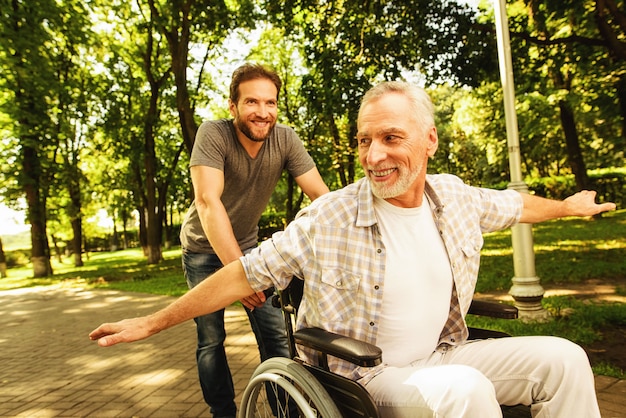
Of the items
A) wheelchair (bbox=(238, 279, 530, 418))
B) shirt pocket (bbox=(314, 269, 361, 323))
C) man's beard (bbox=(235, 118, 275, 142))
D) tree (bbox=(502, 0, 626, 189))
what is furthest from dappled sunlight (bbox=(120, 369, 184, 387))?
tree (bbox=(502, 0, 626, 189))

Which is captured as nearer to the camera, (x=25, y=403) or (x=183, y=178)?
(x=25, y=403)

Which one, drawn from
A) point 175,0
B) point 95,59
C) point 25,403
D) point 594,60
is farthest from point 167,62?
point 25,403

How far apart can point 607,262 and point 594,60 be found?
334 centimetres

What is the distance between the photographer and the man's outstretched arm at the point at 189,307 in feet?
6.02

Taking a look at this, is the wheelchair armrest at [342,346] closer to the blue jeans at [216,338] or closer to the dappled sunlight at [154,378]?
the blue jeans at [216,338]

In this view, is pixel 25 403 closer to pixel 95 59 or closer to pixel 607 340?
pixel 607 340

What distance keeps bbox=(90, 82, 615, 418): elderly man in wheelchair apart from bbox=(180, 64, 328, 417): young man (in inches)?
23.0

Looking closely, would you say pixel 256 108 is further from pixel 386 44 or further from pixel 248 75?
pixel 386 44

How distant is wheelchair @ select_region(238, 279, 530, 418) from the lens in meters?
1.58

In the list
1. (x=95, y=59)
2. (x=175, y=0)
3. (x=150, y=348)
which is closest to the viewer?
(x=150, y=348)

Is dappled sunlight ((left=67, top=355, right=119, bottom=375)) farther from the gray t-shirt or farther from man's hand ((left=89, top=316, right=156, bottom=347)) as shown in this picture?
man's hand ((left=89, top=316, right=156, bottom=347))

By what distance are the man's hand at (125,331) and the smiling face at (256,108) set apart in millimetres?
1168

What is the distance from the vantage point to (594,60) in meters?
8.08

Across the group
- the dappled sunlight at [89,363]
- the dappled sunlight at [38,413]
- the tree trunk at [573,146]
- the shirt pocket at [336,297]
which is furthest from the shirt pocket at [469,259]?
the tree trunk at [573,146]
